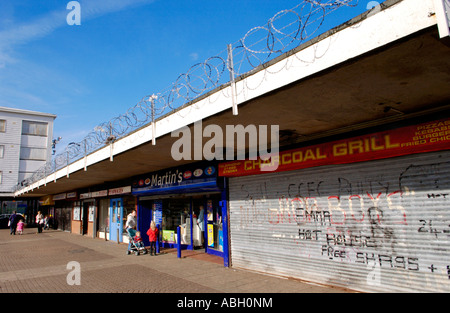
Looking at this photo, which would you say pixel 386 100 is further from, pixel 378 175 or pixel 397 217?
pixel 397 217

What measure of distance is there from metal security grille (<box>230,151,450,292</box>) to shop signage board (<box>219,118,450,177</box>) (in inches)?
8.2

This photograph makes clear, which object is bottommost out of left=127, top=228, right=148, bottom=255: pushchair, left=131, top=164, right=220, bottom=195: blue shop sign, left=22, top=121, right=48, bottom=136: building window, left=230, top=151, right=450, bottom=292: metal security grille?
left=127, top=228, right=148, bottom=255: pushchair

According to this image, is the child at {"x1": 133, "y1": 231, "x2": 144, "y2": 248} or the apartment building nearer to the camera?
the child at {"x1": 133, "y1": 231, "x2": 144, "y2": 248}

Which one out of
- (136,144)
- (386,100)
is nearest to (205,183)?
(136,144)

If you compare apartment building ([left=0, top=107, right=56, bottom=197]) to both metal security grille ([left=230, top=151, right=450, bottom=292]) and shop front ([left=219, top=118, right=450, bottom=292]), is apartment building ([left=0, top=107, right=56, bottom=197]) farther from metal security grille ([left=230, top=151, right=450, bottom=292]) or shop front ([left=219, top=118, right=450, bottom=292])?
shop front ([left=219, top=118, right=450, bottom=292])

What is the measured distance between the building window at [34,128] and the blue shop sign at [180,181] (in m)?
34.4

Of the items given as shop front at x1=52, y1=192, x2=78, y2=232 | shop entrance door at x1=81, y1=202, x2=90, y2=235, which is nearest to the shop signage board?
Result: shop entrance door at x1=81, y1=202, x2=90, y2=235

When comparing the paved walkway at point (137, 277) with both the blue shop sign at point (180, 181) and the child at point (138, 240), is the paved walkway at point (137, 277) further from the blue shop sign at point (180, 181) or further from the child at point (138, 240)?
the blue shop sign at point (180, 181)

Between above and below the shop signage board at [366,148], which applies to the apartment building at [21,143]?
above

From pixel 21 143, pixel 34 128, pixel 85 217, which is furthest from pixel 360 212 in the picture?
pixel 34 128

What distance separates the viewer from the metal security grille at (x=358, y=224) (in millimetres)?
5508

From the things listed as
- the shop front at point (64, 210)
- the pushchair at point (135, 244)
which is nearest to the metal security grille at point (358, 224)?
the pushchair at point (135, 244)

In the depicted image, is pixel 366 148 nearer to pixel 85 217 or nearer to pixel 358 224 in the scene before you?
pixel 358 224

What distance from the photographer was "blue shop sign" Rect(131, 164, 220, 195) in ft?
34.4
